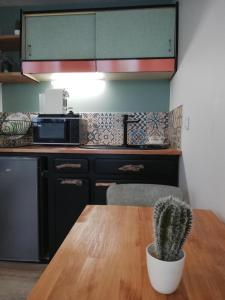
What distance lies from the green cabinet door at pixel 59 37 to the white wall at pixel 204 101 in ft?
2.65

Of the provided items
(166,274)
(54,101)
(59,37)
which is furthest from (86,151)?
(166,274)

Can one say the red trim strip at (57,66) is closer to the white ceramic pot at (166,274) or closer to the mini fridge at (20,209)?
the mini fridge at (20,209)

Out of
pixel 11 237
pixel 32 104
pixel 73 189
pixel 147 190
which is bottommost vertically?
pixel 11 237

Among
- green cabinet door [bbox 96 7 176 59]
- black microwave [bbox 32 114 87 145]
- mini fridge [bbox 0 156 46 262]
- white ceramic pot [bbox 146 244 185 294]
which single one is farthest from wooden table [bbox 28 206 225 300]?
green cabinet door [bbox 96 7 176 59]

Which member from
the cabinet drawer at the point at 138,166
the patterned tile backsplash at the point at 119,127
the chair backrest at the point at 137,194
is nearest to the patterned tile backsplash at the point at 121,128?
the patterned tile backsplash at the point at 119,127

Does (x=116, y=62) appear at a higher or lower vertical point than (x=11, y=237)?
higher

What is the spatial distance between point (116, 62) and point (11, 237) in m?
1.71

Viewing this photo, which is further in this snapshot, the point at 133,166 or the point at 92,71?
the point at 92,71

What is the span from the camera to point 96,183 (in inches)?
73.5

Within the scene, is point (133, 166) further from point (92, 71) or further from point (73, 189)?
point (92, 71)

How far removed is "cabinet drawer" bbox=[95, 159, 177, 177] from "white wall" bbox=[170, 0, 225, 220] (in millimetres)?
115

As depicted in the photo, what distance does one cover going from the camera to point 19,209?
1900 millimetres

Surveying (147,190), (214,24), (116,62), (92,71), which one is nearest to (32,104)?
(92,71)

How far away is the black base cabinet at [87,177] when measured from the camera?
1827 mm
